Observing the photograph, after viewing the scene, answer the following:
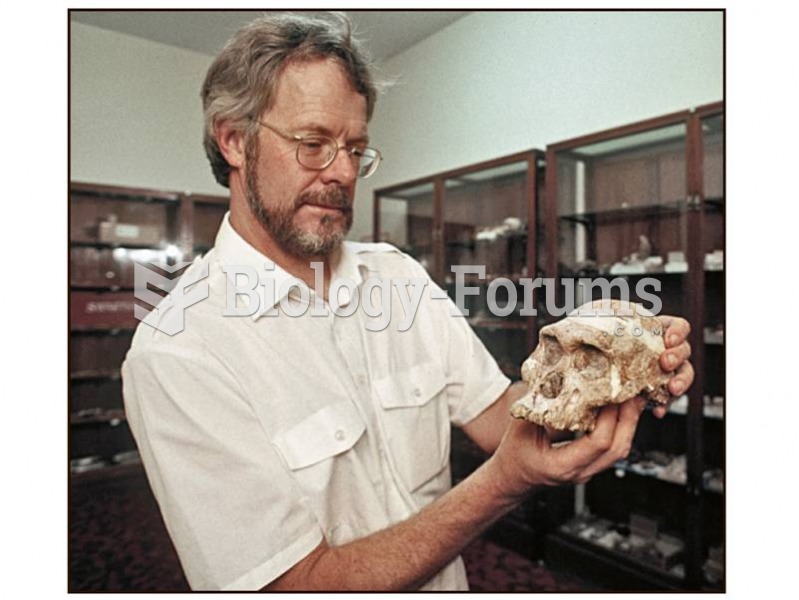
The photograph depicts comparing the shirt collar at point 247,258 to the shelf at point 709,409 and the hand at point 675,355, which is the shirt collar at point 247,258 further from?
the shelf at point 709,409

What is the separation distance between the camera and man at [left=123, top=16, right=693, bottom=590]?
108 centimetres

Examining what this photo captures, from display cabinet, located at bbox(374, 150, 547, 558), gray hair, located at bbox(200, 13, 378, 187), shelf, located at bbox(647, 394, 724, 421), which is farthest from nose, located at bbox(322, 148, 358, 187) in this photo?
shelf, located at bbox(647, 394, 724, 421)

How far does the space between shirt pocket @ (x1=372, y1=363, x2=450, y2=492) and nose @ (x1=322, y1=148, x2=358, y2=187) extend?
18.0 inches

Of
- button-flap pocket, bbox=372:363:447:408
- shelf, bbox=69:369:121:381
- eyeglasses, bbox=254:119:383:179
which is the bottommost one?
shelf, bbox=69:369:121:381

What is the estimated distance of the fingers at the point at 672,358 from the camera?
97cm

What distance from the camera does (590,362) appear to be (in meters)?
0.95

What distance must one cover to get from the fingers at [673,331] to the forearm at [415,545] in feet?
1.19

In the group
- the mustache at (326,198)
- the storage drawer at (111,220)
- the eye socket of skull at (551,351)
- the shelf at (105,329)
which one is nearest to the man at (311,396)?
the mustache at (326,198)

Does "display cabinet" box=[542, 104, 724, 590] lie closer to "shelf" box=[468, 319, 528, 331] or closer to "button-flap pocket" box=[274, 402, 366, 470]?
"shelf" box=[468, 319, 528, 331]

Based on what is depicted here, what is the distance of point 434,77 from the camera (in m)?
2.00
